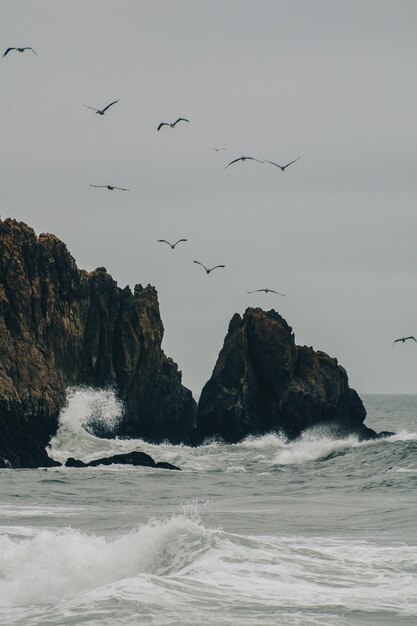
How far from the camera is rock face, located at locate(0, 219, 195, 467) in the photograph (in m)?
77.7

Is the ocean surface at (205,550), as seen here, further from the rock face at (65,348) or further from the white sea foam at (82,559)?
the rock face at (65,348)

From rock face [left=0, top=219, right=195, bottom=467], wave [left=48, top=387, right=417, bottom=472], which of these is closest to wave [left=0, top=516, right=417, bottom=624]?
rock face [left=0, top=219, right=195, bottom=467]

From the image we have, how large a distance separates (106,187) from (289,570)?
32986mm

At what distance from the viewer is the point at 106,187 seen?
204 feet

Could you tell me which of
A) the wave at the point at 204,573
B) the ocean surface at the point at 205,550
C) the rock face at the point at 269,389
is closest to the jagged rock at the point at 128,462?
the ocean surface at the point at 205,550

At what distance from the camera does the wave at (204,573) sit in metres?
28.3

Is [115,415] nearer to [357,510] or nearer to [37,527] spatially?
[357,510]

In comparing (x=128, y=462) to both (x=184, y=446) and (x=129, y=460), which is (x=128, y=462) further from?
(x=184, y=446)

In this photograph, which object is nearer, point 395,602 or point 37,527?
point 395,602

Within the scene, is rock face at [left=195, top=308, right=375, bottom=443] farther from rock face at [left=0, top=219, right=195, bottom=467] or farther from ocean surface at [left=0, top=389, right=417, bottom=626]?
ocean surface at [left=0, top=389, right=417, bottom=626]

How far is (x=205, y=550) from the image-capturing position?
3359 centimetres

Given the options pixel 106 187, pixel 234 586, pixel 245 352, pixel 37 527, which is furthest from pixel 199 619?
pixel 245 352

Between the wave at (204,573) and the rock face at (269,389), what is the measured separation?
6117 cm

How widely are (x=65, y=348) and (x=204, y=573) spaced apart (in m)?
58.7
